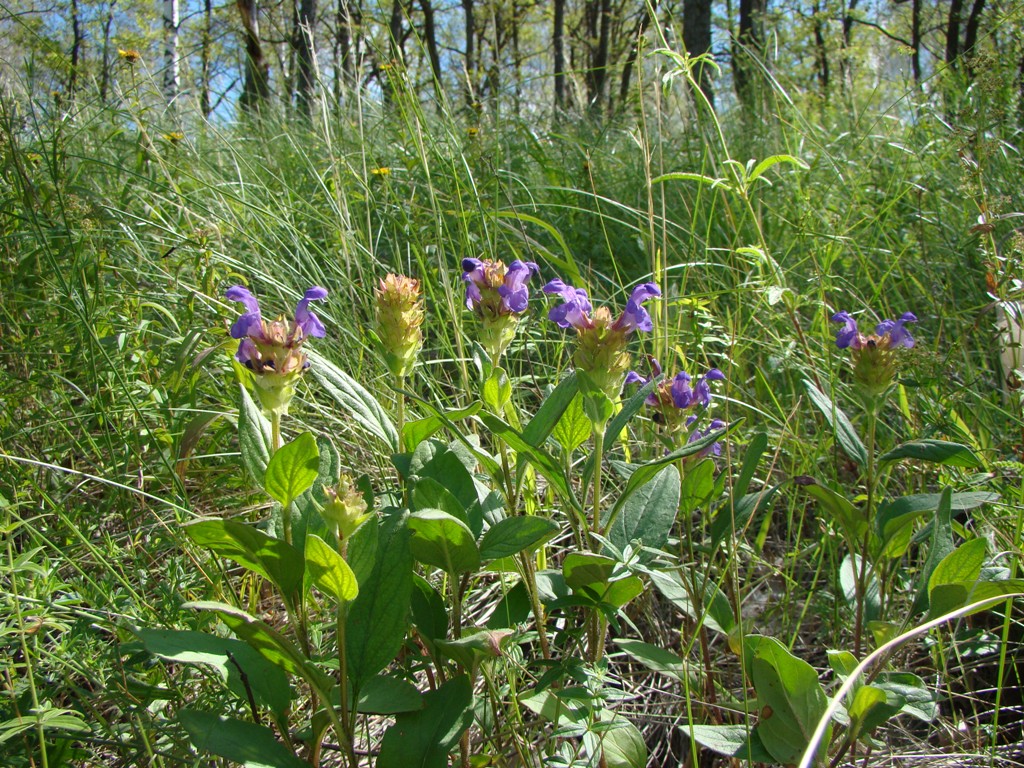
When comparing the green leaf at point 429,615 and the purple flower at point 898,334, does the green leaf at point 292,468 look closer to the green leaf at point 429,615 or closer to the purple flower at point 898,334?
the green leaf at point 429,615

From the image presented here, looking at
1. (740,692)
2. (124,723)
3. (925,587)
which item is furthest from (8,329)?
(925,587)

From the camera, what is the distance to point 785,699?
880mm

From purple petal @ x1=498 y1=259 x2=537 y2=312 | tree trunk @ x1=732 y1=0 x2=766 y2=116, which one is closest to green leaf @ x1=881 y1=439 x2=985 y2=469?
purple petal @ x1=498 y1=259 x2=537 y2=312

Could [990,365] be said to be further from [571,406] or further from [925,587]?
[571,406]

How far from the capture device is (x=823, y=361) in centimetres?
167

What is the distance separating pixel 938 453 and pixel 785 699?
0.40 metres

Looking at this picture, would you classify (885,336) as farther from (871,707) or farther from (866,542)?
(871,707)

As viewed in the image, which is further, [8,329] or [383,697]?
[8,329]

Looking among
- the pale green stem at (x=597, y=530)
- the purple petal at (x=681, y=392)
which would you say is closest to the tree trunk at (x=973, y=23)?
the purple petal at (x=681, y=392)

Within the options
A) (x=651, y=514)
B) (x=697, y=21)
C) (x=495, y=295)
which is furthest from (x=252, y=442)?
(x=697, y=21)

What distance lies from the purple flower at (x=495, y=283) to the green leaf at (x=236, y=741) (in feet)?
2.08

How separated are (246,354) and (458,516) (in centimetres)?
33

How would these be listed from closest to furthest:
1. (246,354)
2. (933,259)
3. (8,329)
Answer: (246,354) → (8,329) → (933,259)

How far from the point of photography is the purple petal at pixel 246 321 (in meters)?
0.92
